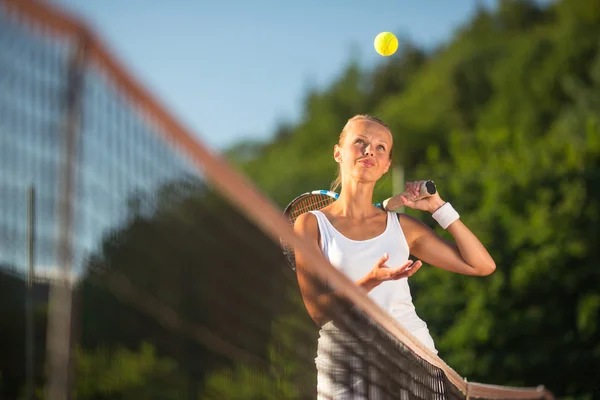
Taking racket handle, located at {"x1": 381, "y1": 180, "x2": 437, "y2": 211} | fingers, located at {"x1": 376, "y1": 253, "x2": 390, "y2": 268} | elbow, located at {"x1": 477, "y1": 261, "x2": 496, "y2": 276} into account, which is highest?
racket handle, located at {"x1": 381, "y1": 180, "x2": 437, "y2": 211}

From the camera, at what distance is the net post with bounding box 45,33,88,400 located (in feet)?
8.08

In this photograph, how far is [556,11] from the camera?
51.7 m

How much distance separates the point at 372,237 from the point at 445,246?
0.41 metres

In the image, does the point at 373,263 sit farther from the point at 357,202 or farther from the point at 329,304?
the point at 329,304

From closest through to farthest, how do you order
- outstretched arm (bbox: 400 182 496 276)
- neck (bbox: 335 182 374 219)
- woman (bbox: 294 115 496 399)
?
woman (bbox: 294 115 496 399) → neck (bbox: 335 182 374 219) → outstretched arm (bbox: 400 182 496 276)

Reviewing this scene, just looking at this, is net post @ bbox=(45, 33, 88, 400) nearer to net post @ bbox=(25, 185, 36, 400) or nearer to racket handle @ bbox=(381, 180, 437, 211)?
net post @ bbox=(25, 185, 36, 400)

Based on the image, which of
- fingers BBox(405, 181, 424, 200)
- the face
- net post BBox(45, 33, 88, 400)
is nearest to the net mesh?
net post BBox(45, 33, 88, 400)

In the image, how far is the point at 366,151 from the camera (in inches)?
162

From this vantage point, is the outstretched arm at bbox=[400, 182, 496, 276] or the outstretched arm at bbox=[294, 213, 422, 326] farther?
the outstretched arm at bbox=[400, 182, 496, 276]

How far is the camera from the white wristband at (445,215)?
4.20 m

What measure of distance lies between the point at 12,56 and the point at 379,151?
201 cm

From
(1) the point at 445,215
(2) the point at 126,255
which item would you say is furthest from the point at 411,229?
(2) the point at 126,255

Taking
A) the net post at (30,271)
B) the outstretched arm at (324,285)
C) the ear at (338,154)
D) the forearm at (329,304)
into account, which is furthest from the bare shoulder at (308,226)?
the net post at (30,271)

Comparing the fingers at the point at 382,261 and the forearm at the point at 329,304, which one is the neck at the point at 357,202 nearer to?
the fingers at the point at 382,261
